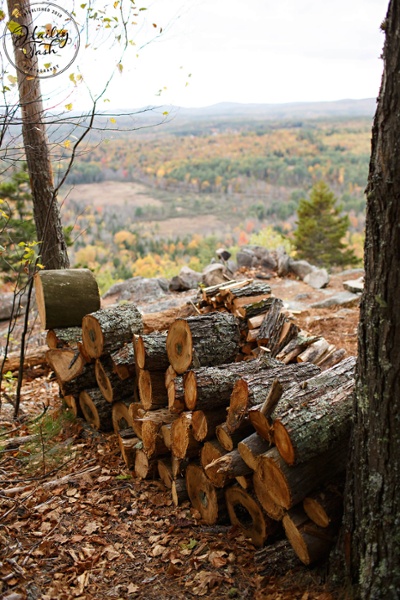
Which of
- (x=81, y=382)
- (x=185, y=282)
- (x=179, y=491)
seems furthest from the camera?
(x=185, y=282)

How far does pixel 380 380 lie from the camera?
217 centimetres

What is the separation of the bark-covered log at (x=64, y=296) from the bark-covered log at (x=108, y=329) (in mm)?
605

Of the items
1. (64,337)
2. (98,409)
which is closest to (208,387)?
(98,409)

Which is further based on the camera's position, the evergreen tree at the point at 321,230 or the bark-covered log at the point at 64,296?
the evergreen tree at the point at 321,230

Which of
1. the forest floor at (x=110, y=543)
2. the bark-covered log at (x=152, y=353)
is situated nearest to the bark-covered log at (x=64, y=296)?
the forest floor at (x=110, y=543)

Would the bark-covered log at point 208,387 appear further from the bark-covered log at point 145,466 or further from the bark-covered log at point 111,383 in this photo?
the bark-covered log at point 111,383

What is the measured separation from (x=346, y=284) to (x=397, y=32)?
8258mm

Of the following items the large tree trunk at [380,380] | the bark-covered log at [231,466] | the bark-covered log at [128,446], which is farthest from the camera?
the bark-covered log at [128,446]

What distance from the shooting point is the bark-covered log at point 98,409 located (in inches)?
177

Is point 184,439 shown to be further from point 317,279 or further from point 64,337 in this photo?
point 317,279

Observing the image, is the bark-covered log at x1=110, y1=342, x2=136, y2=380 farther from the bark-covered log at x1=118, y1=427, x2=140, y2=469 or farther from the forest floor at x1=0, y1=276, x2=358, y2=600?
the forest floor at x1=0, y1=276, x2=358, y2=600

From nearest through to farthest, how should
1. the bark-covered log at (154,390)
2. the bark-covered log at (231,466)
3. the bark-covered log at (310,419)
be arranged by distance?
the bark-covered log at (310,419) < the bark-covered log at (231,466) < the bark-covered log at (154,390)

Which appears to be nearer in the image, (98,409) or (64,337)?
(98,409)

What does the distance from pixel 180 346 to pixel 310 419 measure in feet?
4.11
